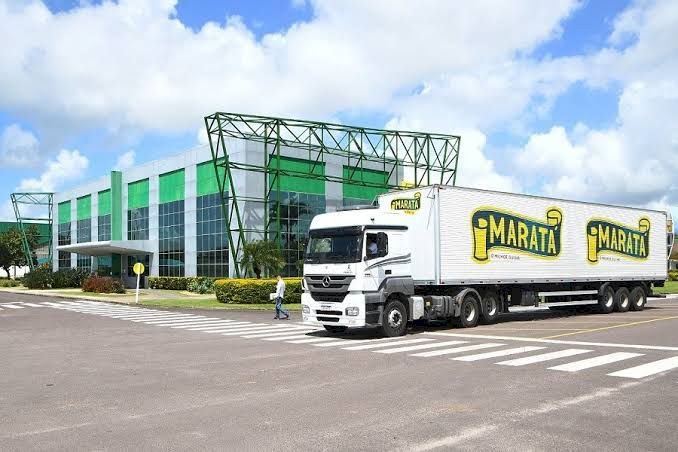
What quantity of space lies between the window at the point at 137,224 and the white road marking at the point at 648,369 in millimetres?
48583

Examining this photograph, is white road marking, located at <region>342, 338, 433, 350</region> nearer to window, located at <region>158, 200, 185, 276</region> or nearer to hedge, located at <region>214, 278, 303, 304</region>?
hedge, located at <region>214, 278, 303, 304</region>

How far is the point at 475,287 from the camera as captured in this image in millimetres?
19688

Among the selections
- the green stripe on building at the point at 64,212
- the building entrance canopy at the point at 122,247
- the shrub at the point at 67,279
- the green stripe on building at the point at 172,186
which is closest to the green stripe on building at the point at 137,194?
the green stripe on building at the point at 172,186

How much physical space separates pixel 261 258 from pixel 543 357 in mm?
22653

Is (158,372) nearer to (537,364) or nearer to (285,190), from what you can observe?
(537,364)

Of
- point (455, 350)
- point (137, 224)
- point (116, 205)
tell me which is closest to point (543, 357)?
point (455, 350)

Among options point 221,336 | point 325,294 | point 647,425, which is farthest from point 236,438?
point 221,336

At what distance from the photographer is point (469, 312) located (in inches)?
757

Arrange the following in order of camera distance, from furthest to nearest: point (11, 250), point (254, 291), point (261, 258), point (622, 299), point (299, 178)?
point (11, 250)
point (299, 178)
point (261, 258)
point (254, 291)
point (622, 299)

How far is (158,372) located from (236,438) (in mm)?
5077

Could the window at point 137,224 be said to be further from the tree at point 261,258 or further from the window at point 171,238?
the tree at point 261,258

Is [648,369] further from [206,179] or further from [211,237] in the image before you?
Result: [206,179]

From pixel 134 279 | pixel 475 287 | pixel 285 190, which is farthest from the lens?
pixel 134 279

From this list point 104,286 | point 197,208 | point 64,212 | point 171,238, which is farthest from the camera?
→ point 64,212
